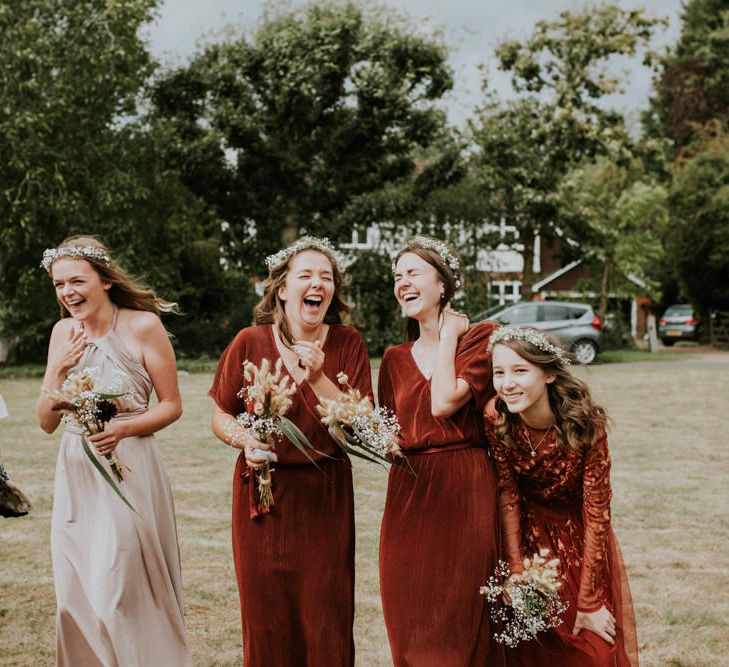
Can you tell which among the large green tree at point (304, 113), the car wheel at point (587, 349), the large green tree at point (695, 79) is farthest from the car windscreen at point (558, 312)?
the large green tree at point (695, 79)

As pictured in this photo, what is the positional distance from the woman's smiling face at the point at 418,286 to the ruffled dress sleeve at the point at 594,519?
3.10 ft

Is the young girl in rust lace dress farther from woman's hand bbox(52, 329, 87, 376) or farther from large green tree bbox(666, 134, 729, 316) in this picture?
large green tree bbox(666, 134, 729, 316)

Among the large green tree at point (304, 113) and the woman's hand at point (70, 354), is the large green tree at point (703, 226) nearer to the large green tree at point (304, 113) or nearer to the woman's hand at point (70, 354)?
the large green tree at point (304, 113)

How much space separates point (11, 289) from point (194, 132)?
6.76 m

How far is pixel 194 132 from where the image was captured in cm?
2544

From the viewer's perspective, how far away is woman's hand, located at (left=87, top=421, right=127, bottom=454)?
3.88m

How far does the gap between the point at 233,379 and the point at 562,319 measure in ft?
72.3

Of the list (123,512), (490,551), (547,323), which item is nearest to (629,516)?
(490,551)

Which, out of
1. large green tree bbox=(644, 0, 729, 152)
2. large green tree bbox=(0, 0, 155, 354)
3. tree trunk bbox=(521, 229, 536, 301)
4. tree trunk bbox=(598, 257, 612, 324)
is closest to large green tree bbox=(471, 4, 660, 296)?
tree trunk bbox=(521, 229, 536, 301)

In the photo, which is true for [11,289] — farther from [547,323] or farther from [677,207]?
[677,207]

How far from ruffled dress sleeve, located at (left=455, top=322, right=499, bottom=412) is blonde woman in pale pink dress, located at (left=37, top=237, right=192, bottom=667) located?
142 centimetres

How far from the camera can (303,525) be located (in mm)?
3857

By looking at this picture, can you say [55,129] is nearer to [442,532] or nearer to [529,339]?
[529,339]

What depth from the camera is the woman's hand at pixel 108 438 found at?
12.7 ft
